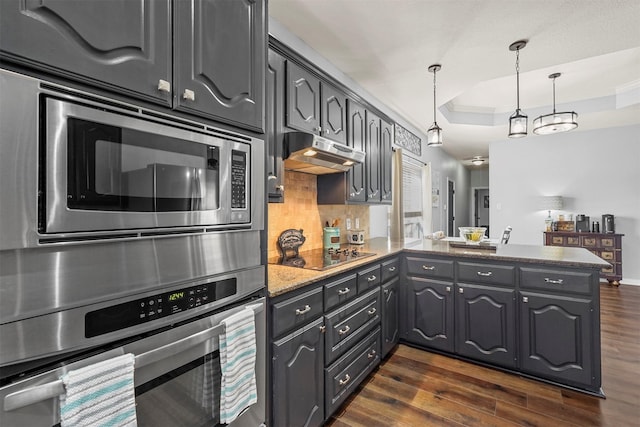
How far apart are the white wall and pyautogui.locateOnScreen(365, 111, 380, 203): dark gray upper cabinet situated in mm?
4524

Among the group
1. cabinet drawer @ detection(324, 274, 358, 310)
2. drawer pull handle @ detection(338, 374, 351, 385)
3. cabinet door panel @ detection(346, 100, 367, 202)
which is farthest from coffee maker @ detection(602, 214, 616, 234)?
drawer pull handle @ detection(338, 374, 351, 385)

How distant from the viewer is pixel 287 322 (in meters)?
1.50

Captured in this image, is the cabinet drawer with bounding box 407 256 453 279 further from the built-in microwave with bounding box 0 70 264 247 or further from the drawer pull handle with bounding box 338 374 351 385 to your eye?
the built-in microwave with bounding box 0 70 264 247

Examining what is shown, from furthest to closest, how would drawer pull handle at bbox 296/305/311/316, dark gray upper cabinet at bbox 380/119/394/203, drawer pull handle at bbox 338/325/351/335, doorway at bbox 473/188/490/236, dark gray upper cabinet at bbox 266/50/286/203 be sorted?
doorway at bbox 473/188/490/236, dark gray upper cabinet at bbox 380/119/394/203, drawer pull handle at bbox 338/325/351/335, dark gray upper cabinet at bbox 266/50/286/203, drawer pull handle at bbox 296/305/311/316

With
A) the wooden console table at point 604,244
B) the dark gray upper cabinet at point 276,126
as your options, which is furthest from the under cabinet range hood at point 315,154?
the wooden console table at point 604,244

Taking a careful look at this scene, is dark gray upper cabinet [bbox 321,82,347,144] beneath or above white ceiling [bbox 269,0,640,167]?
beneath

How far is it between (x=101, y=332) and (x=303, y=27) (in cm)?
226

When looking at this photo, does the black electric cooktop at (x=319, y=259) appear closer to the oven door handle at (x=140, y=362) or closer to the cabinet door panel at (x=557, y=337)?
the oven door handle at (x=140, y=362)

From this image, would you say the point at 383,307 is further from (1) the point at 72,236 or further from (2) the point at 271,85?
(1) the point at 72,236

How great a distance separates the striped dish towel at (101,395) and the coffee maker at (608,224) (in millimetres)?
6685

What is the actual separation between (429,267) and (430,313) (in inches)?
16.3

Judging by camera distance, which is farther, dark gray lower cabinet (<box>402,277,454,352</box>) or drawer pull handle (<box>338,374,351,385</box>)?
dark gray lower cabinet (<box>402,277,454,352</box>)

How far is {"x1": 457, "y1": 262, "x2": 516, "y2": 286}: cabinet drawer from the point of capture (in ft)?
7.89

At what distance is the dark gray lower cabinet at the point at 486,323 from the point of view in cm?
241
